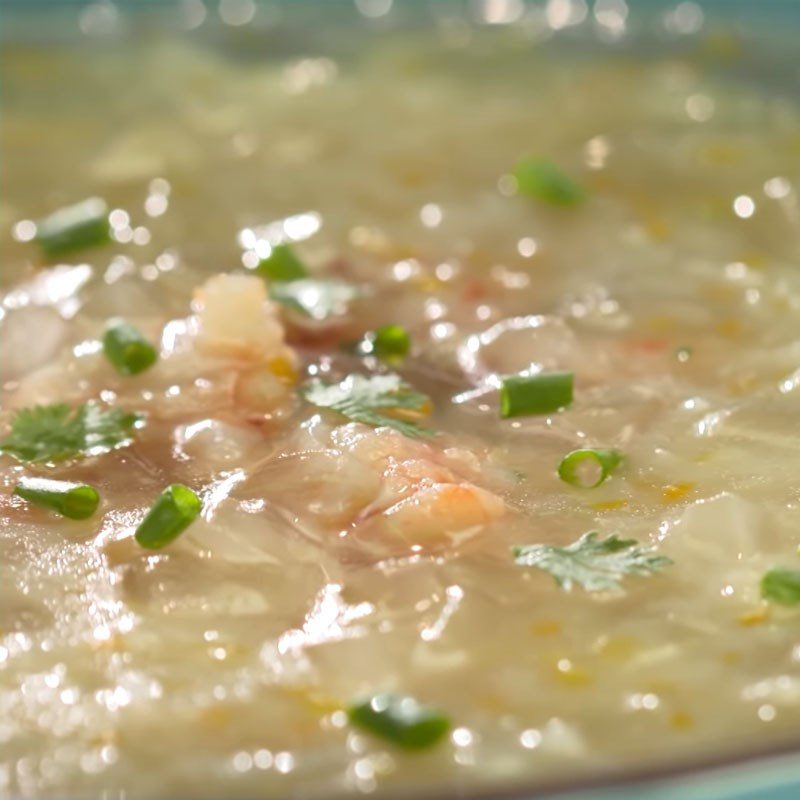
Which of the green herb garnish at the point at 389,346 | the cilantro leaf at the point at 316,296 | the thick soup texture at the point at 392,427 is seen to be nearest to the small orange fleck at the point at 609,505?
the thick soup texture at the point at 392,427

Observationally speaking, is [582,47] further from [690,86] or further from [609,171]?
[609,171]

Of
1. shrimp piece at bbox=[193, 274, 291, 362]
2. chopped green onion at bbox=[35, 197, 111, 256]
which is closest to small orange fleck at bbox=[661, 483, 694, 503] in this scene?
shrimp piece at bbox=[193, 274, 291, 362]

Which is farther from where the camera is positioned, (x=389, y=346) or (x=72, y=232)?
(x=72, y=232)

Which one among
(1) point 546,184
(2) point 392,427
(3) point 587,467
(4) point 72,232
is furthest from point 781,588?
(4) point 72,232

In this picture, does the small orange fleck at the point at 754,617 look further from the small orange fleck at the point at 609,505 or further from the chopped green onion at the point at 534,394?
the chopped green onion at the point at 534,394

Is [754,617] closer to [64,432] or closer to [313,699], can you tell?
[313,699]

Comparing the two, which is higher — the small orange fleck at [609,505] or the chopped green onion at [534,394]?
the chopped green onion at [534,394]
